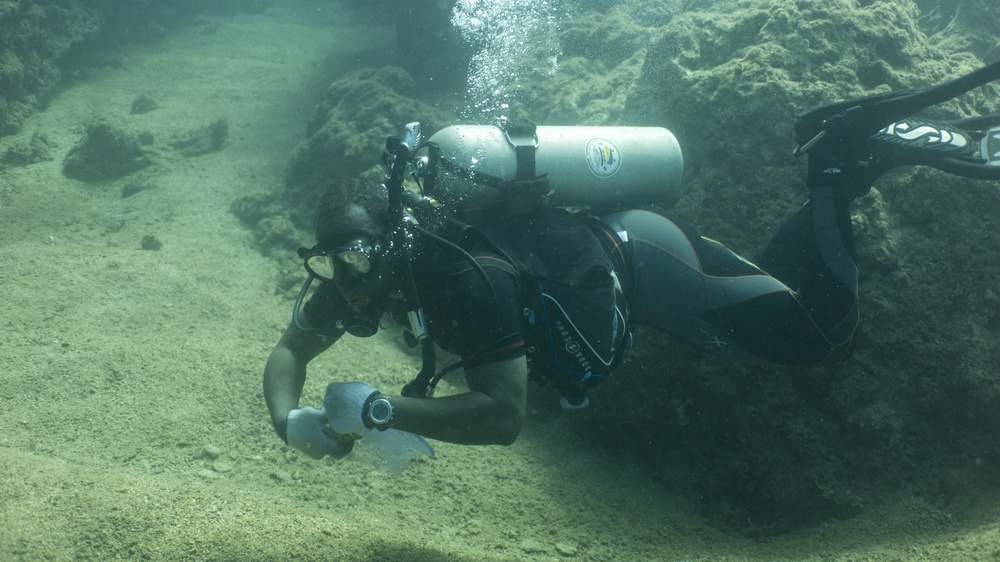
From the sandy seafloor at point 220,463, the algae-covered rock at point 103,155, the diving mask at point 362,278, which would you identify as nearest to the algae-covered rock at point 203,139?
the algae-covered rock at point 103,155

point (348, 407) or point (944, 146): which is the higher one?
point (944, 146)

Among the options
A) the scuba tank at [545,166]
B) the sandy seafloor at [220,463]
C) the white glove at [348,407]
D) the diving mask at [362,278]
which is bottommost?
the sandy seafloor at [220,463]

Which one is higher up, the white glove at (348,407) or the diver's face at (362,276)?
the diver's face at (362,276)

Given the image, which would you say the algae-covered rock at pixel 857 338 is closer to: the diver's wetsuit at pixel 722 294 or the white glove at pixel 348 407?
the diver's wetsuit at pixel 722 294

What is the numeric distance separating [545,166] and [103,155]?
26.7 feet

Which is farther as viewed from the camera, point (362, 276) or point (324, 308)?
point (324, 308)

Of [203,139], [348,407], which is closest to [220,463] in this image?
[348,407]

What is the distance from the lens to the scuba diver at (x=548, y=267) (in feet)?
7.02

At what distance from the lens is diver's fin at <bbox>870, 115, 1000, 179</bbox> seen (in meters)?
2.66

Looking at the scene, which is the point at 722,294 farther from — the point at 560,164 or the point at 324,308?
the point at 324,308

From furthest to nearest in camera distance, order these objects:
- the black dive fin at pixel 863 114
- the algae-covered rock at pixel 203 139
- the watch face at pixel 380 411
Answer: the algae-covered rock at pixel 203 139
the black dive fin at pixel 863 114
the watch face at pixel 380 411

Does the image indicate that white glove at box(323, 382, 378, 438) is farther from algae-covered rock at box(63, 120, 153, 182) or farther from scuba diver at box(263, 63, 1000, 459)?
algae-covered rock at box(63, 120, 153, 182)

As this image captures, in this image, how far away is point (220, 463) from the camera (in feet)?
10.3

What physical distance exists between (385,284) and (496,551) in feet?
4.71
